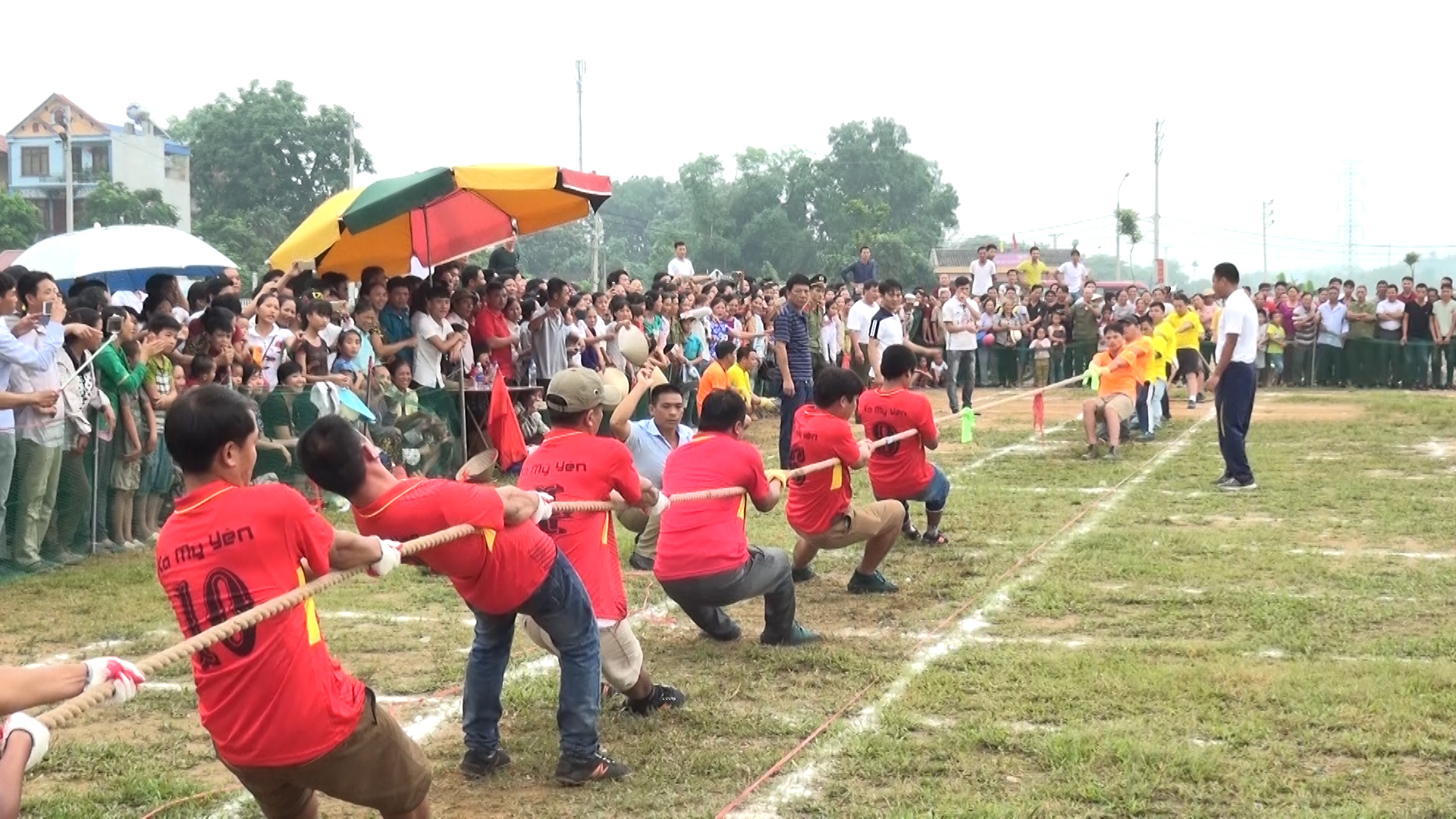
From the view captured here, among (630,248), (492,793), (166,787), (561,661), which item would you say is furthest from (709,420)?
(630,248)

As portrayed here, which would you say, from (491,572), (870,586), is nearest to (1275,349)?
(870,586)

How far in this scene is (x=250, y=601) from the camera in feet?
13.1

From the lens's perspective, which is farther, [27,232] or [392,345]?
[27,232]

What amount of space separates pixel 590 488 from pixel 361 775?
203 centimetres

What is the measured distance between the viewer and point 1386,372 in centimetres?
2647

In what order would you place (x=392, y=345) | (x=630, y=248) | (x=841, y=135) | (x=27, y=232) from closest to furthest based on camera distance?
1. (x=392, y=345)
2. (x=27, y=232)
3. (x=841, y=135)
4. (x=630, y=248)

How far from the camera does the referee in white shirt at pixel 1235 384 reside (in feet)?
43.7

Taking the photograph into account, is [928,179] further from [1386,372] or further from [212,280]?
[212,280]

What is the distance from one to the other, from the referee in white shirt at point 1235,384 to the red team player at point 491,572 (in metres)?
9.32

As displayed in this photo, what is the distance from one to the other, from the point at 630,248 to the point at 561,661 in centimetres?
10516

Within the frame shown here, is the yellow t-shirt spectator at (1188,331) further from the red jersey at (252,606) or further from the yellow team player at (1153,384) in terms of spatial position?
the red jersey at (252,606)

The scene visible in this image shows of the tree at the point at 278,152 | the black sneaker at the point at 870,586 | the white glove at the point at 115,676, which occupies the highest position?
the tree at the point at 278,152

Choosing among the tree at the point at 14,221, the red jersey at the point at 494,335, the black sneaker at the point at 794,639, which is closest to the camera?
the black sneaker at the point at 794,639

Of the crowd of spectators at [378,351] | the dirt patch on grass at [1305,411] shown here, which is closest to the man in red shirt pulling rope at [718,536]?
the crowd of spectators at [378,351]
